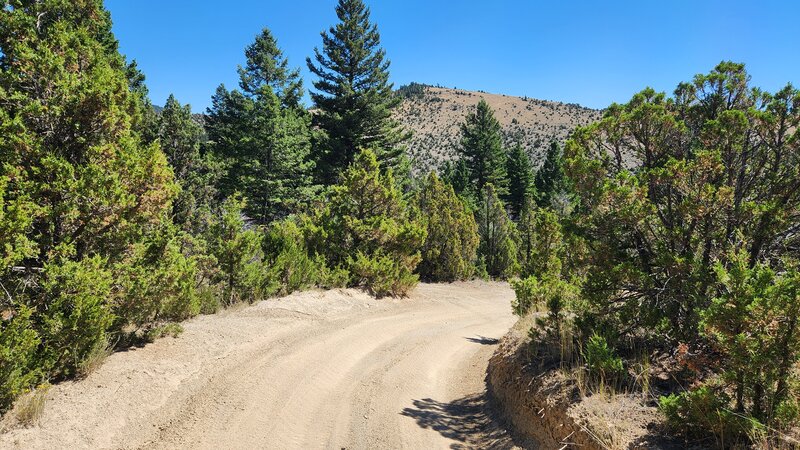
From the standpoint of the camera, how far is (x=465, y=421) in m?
6.19

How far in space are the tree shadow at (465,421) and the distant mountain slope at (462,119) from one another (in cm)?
6482

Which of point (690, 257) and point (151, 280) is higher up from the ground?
point (690, 257)

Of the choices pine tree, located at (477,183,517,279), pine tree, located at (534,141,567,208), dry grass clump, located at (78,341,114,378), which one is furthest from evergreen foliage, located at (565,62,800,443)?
pine tree, located at (534,141,567,208)

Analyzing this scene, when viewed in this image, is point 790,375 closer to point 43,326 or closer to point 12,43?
point 43,326

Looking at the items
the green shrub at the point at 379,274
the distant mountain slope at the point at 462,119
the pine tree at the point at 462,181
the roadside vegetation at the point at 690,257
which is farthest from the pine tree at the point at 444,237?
the distant mountain slope at the point at 462,119

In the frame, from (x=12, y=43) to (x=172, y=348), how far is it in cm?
518

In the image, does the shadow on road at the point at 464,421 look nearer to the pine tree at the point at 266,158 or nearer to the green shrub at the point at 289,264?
the green shrub at the point at 289,264

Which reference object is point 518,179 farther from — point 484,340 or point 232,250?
point 232,250

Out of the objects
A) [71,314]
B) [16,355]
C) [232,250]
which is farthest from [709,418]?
[232,250]

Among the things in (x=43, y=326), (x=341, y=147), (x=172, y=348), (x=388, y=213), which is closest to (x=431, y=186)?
(x=388, y=213)

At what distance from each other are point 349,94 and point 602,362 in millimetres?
25796

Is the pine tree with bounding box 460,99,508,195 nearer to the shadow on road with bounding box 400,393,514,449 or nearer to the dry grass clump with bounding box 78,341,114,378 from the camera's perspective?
the shadow on road with bounding box 400,393,514,449

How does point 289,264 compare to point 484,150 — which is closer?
point 289,264

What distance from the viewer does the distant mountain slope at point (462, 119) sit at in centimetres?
8150
